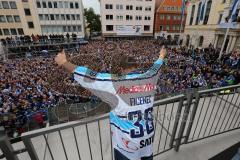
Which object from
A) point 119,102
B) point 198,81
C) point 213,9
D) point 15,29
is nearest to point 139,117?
point 119,102

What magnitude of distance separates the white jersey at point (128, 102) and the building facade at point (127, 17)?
44.6 metres

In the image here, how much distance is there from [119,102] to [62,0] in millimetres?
41355

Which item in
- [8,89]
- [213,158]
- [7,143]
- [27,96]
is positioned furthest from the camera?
[8,89]

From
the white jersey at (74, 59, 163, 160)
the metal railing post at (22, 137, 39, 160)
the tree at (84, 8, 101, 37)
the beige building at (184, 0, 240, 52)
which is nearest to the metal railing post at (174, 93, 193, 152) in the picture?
the white jersey at (74, 59, 163, 160)

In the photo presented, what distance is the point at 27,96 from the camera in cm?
1130

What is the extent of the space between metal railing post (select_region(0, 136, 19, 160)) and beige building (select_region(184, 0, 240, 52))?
2498 centimetres

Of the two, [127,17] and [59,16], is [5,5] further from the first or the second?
[127,17]

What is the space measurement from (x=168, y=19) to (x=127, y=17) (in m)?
12.1

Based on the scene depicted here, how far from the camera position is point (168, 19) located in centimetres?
4544

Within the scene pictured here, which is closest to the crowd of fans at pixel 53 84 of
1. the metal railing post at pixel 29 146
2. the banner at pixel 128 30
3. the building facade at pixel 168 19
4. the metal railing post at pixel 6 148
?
the metal railing post at pixel 29 146

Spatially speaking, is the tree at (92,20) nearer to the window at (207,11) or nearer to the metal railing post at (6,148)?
the window at (207,11)

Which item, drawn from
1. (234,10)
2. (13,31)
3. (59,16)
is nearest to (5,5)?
(13,31)

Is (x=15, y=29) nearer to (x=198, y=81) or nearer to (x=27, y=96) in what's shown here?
(x=27, y=96)

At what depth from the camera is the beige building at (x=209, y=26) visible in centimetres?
2306
